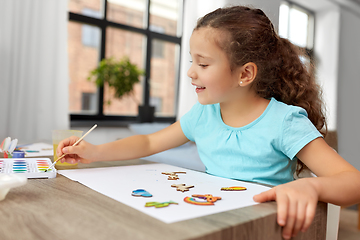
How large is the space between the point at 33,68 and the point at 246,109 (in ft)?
6.47

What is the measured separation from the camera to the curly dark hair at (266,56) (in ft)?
2.81

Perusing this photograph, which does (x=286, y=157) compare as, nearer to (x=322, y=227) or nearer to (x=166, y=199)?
(x=322, y=227)

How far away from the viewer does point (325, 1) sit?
1.28 meters

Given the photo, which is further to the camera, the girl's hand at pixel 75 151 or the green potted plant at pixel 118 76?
the green potted plant at pixel 118 76

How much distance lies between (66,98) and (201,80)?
1.91 meters

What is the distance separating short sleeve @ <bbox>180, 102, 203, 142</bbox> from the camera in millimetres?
991

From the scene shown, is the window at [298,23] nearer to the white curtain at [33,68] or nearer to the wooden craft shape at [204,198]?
the wooden craft shape at [204,198]

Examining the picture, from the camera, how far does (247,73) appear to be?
0.88 m

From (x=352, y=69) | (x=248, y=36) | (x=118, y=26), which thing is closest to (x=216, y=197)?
(x=248, y=36)

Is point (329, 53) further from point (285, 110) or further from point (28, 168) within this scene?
point (28, 168)

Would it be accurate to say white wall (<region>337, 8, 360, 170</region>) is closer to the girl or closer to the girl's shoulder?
the girl

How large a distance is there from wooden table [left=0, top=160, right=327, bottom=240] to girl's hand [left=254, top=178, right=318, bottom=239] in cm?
1

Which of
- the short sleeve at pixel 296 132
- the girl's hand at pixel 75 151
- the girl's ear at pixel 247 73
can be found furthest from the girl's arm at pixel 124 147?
the short sleeve at pixel 296 132

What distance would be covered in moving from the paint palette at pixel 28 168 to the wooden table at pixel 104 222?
0.40ft
